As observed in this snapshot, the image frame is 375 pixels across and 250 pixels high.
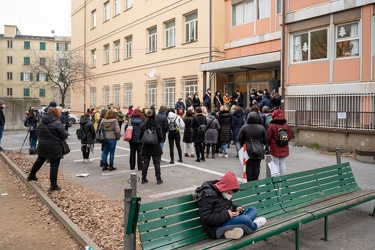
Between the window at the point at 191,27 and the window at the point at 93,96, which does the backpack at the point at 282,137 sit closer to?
the window at the point at 191,27

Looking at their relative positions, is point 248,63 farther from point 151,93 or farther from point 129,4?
point 129,4

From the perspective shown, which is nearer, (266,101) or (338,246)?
(338,246)

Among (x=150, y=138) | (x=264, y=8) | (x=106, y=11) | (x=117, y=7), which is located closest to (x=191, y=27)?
(x=264, y=8)

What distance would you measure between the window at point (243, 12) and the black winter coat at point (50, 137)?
1575 centimetres

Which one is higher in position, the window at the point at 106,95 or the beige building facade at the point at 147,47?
the beige building facade at the point at 147,47

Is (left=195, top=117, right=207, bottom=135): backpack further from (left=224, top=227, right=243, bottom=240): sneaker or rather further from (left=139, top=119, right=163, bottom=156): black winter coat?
(left=224, top=227, right=243, bottom=240): sneaker

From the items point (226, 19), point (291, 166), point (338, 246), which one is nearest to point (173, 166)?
point (291, 166)

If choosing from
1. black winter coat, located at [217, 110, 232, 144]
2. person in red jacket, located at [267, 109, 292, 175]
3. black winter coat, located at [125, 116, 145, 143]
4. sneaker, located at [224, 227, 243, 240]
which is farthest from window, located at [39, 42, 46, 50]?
sneaker, located at [224, 227, 243, 240]

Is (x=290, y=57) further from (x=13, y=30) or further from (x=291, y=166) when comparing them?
(x=13, y=30)

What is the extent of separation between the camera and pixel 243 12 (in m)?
21.6

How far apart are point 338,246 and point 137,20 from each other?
28649 mm

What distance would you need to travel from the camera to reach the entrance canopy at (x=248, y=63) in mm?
17875

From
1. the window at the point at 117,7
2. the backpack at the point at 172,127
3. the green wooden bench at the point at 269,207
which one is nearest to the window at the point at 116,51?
the window at the point at 117,7

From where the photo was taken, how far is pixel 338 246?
16.7 ft
